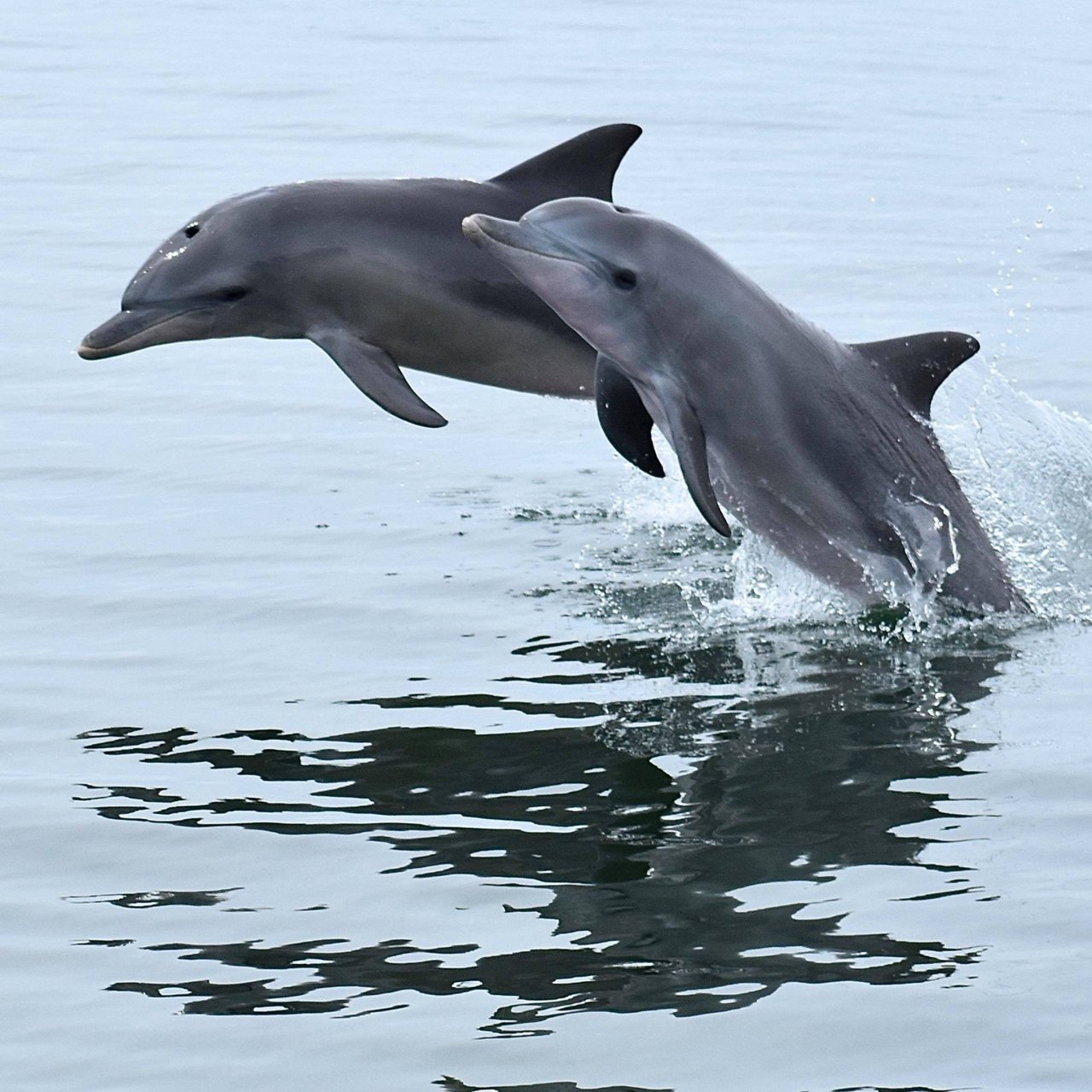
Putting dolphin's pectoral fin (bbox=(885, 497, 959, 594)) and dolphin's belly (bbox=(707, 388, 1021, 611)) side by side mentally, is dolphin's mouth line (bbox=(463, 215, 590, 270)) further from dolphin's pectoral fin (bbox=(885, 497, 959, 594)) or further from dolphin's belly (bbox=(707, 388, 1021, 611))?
dolphin's pectoral fin (bbox=(885, 497, 959, 594))

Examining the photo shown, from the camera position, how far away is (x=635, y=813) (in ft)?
24.9

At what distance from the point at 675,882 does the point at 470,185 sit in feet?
14.4

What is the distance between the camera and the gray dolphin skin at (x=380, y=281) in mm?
10336

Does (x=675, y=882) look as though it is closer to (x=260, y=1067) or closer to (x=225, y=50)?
(x=260, y=1067)

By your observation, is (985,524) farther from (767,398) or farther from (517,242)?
(517,242)

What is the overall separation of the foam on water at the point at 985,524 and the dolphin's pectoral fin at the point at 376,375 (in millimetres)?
1162

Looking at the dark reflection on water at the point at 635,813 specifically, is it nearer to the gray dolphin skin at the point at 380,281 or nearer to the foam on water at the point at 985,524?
the foam on water at the point at 985,524

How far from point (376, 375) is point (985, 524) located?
3083 mm

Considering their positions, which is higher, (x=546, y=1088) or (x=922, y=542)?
(x=922, y=542)

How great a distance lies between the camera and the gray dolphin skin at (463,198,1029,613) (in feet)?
31.3

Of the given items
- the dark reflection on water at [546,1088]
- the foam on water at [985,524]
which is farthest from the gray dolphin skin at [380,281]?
the dark reflection on water at [546,1088]

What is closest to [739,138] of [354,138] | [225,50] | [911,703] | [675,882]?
[354,138]

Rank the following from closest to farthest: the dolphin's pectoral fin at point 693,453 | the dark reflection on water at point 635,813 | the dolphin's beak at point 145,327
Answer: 1. the dark reflection on water at point 635,813
2. the dolphin's pectoral fin at point 693,453
3. the dolphin's beak at point 145,327

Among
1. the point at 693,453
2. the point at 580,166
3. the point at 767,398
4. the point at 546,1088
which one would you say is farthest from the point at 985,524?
the point at 546,1088
